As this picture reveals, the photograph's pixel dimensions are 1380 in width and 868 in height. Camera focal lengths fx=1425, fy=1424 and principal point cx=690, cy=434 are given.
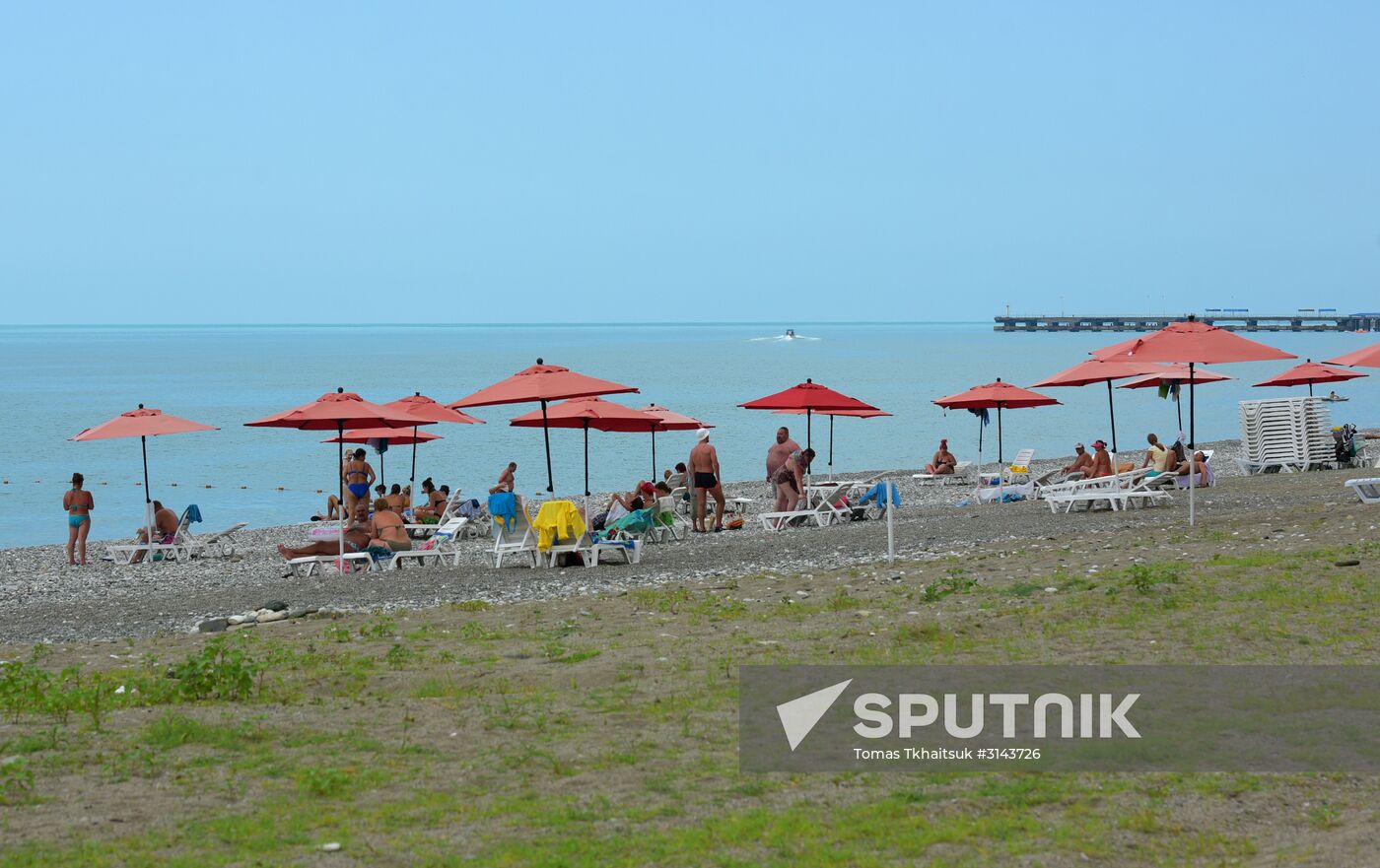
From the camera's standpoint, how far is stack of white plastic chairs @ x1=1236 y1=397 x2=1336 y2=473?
23.8m

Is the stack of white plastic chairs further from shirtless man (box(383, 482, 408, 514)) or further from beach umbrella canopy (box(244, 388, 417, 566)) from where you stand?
beach umbrella canopy (box(244, 388, 417, 566))

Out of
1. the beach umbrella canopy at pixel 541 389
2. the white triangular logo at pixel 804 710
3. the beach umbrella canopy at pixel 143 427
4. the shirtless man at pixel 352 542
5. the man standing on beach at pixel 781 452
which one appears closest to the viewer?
the white triangular logo at pixel 804 710

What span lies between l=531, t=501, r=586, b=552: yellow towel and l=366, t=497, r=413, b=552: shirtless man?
6.98 ft

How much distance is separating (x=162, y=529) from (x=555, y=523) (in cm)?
824

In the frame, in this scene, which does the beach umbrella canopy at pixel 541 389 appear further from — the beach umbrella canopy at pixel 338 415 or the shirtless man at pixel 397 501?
the shirtless man at pixel 397 501

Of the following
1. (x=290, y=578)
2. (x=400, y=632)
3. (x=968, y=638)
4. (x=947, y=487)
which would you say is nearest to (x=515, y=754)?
(x=968, y=638)

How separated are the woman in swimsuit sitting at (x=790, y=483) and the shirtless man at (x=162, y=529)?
8.38 m

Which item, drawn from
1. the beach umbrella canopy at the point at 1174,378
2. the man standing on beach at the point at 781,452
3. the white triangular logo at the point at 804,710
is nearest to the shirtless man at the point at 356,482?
the man standing on beach at the point at 781,452

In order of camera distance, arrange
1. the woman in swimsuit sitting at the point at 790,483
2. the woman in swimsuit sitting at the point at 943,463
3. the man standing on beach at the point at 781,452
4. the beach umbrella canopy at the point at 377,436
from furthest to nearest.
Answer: the woman in swimsuit sitting at the point at 943,463, the beach umbrella canopy at the point at 377,436, the man standing on beach at the point at 781,452, the woman in swimsuit sitting at the point at 790,483

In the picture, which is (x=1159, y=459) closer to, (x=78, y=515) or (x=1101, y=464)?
(x=1101, y=464)

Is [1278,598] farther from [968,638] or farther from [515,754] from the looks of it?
[515,754]

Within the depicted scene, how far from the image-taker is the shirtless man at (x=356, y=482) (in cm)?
1650

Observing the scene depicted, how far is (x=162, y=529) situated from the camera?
65.0 ft

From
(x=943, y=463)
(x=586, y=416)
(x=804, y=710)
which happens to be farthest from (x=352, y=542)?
(x=943, y=463)
